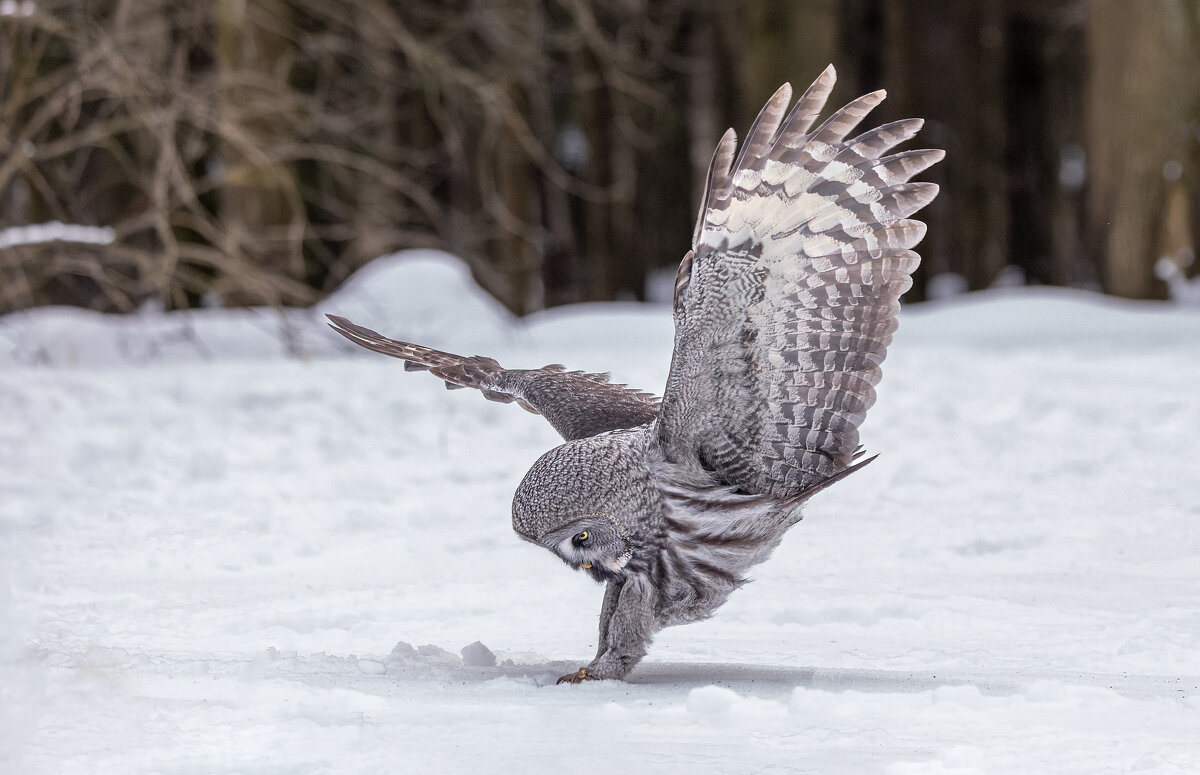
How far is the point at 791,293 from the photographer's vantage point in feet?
11.0

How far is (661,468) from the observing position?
3.37 metres

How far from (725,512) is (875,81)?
18.3 meters

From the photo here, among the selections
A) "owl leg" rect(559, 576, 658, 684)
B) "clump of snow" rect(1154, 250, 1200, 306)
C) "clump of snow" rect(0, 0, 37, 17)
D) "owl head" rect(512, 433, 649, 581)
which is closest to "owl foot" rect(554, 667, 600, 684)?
"owl leg" rect(559, 576, 658, 684)

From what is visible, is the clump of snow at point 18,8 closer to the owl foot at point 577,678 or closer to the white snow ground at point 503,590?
the white snow ground at point 503,590

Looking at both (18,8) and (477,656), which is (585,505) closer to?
(477,656)

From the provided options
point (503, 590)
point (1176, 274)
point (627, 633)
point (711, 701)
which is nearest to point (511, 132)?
point (1176, 274)

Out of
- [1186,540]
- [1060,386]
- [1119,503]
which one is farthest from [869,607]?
[1060,386]

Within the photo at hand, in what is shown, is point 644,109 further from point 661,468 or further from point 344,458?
point 661,468

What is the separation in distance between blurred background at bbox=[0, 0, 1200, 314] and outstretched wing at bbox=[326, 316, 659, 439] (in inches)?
138

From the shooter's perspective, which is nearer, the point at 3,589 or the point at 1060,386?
the point at 3,589

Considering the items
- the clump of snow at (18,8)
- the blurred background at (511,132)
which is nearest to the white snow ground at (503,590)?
the blurred background at (511,132)

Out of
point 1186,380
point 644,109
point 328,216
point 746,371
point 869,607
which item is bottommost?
point 869,607

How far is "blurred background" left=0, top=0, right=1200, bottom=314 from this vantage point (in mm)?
7824

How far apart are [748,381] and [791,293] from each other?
228mm
